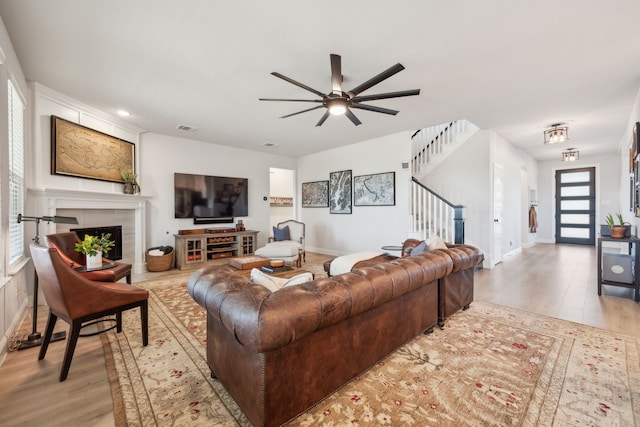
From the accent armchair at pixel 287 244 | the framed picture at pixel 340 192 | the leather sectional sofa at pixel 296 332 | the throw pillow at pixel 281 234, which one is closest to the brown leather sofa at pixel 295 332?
the leather sectional sofa at pixel 296 332

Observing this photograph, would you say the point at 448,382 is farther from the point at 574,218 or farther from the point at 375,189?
the point at 574,218

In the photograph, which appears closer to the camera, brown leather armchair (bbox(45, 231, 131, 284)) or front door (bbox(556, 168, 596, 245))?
brown leather armchair (bbox(45, 231, 131, 284))

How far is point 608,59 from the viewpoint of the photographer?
2707 millimetres

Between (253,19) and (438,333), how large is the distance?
307 cm

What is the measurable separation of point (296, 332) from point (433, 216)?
474 cm

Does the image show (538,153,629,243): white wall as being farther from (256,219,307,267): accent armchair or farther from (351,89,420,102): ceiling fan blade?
(351,89,420,102): ceiling fan blade

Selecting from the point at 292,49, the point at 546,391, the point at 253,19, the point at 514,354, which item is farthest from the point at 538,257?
the point at 253,19

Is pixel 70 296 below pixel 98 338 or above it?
above

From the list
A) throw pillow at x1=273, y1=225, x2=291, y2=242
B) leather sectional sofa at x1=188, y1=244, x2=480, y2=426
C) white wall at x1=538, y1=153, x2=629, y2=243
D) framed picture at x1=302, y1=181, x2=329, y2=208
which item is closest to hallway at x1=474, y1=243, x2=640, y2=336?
leather sectional sofa at x1=188, y1=244, x2=480, y2=426

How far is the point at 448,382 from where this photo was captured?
5.91 feet

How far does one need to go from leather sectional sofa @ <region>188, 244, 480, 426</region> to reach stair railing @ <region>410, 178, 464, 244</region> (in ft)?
10.6

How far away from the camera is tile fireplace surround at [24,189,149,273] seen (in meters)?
3.46

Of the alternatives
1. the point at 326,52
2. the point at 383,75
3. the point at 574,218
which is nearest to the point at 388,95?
the point at 383,75

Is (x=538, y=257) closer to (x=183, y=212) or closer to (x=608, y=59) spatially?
(x=608, y=59)
